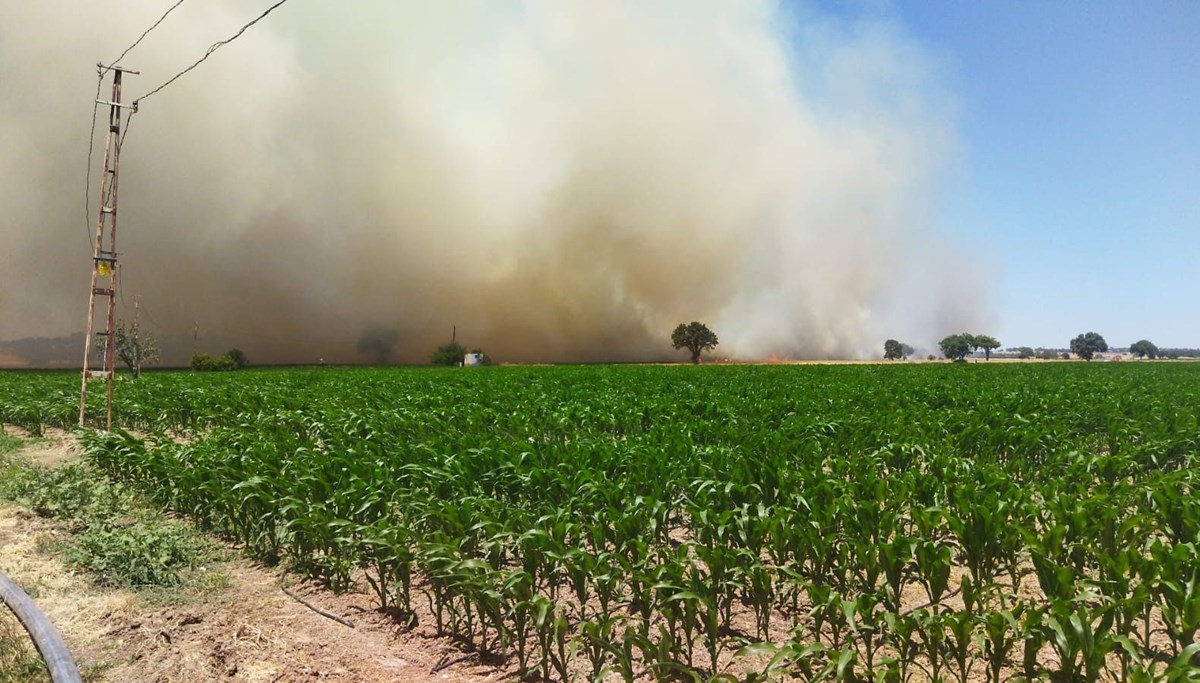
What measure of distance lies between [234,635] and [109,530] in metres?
4.01

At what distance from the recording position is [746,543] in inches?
211

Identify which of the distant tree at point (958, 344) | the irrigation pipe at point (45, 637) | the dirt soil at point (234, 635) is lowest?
the dirt soil at point (234, 635)

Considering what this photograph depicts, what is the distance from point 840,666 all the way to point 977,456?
9.71 metres

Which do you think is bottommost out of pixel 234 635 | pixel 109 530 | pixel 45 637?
pixel 234 635

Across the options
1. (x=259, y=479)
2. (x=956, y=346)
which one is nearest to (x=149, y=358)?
(x=259, y=479)

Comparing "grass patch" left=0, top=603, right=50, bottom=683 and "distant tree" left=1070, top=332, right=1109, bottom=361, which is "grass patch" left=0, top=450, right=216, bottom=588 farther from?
"distant tree" left=1070, top=332, right=1109, bottom=361

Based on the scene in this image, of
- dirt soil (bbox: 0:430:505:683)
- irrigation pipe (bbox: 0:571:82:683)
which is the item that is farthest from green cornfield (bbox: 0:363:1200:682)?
irrigation pipe (bbox: 0:571:82:683)

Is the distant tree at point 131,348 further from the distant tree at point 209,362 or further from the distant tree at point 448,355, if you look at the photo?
the distant tree at point 448,355

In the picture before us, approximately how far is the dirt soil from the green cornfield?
0.90 ft

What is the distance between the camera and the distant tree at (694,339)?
11488cm

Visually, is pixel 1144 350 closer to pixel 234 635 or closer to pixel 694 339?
pixel 694 339

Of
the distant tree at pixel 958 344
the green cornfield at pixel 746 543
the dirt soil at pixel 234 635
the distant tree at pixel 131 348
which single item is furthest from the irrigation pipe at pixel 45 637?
the distant tree at pixel 958 344

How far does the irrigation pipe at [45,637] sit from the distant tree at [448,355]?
110967 millimetres

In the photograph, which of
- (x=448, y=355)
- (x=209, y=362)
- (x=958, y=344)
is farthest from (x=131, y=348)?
(x=958, y=344)
